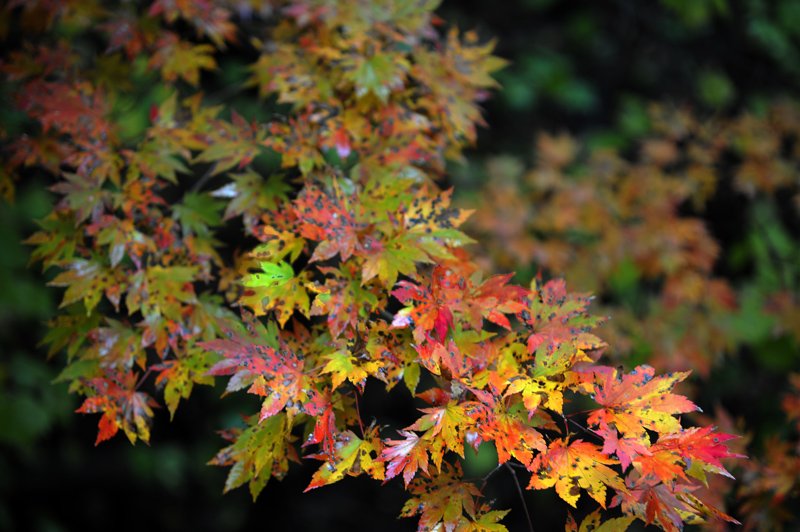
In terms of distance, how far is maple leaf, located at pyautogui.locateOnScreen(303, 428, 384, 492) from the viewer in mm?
931

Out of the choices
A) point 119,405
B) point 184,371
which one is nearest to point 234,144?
point 184,371

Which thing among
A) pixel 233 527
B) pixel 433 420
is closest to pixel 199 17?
pixel 433 420

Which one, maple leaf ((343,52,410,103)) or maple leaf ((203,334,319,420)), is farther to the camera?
maple leaf ((343,52,410,103))

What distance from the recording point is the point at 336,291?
108 cm

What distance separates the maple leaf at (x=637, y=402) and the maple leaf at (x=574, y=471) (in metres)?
0.05

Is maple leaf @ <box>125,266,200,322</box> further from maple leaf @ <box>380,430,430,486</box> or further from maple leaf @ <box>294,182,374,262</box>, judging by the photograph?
maple leaf @ <box>380,430,430,486</box>

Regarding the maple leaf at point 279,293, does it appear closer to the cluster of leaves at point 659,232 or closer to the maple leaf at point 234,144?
the maple leaf at point 234,144

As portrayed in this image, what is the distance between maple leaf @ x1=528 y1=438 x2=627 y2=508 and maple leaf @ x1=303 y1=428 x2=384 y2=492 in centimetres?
29

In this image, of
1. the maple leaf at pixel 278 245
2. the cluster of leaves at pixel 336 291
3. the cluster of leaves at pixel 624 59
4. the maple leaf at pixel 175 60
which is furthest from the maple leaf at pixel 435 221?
the cluster of leaves at pixel 624 59

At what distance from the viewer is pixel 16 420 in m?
2.75

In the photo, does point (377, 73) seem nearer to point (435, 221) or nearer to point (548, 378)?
point (435, 221)

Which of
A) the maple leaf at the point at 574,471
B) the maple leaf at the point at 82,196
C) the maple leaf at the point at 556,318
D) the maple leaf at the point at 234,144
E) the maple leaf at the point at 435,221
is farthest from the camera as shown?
the maple leaf at the point at 234,144

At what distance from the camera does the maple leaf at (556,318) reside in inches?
40.6

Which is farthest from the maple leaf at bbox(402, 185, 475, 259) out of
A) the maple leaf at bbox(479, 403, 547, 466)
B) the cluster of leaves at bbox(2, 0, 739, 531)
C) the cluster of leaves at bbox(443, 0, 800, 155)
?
the cluster of leaves at bbox(443, 0, 800, 155)
